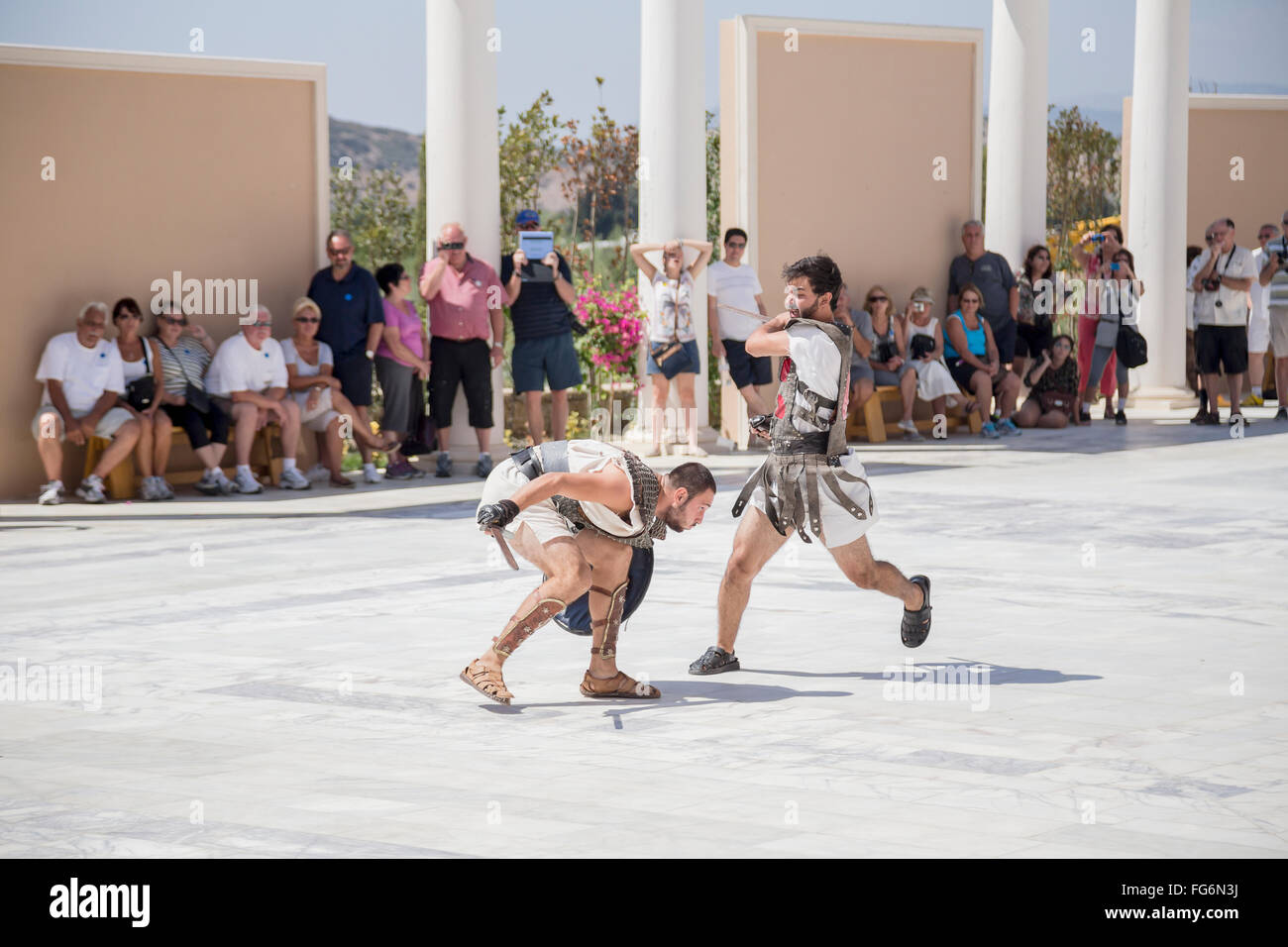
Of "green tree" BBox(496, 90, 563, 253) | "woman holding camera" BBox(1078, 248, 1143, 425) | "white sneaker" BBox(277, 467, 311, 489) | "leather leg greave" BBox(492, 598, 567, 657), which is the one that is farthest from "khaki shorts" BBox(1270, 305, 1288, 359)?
"leather leg greave" BBox(492, 598, 567, 657)

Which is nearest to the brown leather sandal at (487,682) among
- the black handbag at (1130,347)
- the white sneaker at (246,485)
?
the white sneaker at (246,485)

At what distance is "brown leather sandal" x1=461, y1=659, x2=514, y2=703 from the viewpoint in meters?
7.29

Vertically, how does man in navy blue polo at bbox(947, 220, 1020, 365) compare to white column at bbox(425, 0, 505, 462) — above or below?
below

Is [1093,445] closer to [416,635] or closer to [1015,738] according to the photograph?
[416,635]

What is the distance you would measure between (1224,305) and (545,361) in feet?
23.9

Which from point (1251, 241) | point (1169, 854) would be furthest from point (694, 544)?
point (1251, 241)

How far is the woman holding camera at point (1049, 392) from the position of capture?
19.4 metres

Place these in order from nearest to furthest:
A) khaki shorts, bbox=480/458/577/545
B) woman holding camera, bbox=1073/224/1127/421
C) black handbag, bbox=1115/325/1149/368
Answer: khaki shorts, bbox=480/458/577/545 → woman holding camera, bbox=1073/224/1127/421 → black handbag, bbox=1115/325/1149/368

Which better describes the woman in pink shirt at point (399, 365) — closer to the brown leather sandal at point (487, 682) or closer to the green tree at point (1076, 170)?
the brown leather sandal at point (487, 682)

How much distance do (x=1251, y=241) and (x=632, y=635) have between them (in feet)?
56.1

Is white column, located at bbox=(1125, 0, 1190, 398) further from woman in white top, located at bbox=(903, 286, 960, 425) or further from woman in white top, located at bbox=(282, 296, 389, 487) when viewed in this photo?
woman in white top, located at bbox=(282, 296, 389, 487)

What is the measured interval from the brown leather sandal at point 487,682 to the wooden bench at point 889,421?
35.9 ft

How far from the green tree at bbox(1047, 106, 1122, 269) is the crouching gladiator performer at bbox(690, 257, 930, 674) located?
87.8 feet
